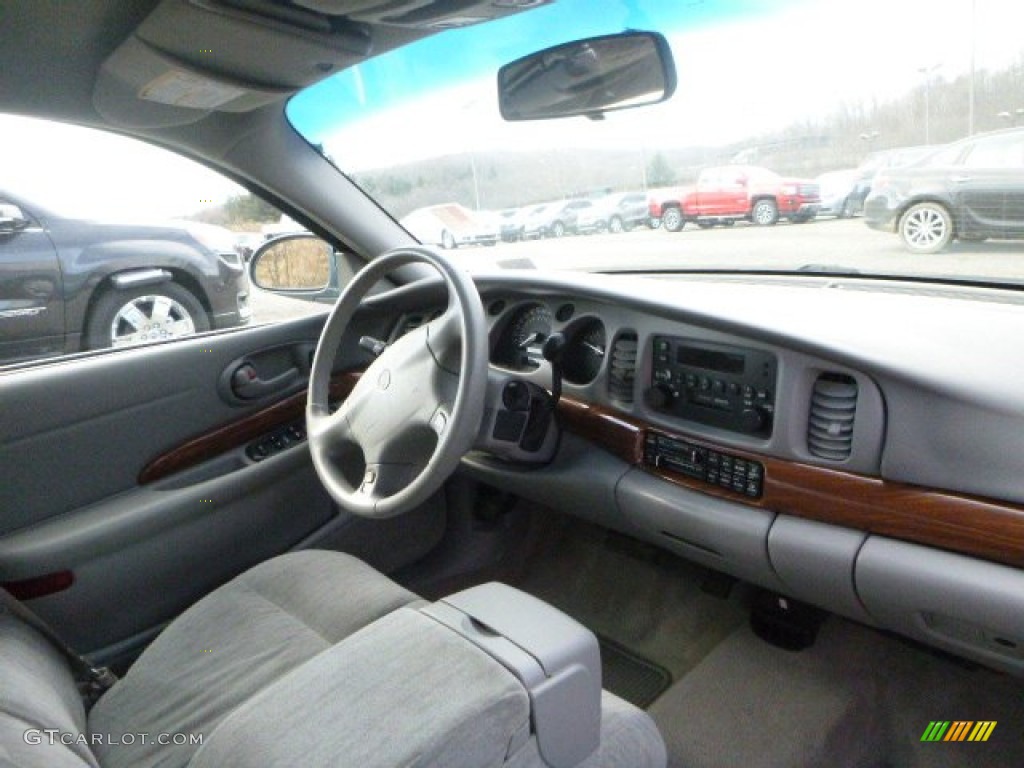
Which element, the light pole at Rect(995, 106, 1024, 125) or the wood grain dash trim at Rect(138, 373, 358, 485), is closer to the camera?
the light pole at Rect(995, 106, 1024, 125)

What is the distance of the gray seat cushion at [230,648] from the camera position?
56.2 inches

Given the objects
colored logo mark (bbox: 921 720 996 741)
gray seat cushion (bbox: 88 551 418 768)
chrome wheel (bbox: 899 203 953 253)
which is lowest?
colored logo mark (bbox: 921 720 996 741)

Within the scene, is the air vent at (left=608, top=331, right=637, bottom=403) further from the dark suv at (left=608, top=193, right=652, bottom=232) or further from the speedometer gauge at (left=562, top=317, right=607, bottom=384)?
the dark suv at (left=608, top=193, right=652, bottom=232)

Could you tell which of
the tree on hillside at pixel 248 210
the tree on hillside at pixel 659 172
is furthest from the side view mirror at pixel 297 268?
the tree on hillside at pixel 659 172

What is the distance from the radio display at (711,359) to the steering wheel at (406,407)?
1.79ft

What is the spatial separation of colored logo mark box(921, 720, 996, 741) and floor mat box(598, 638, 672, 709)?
0.69 metres

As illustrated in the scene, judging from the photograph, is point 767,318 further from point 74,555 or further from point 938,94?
point 74,555

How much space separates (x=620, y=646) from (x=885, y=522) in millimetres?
1182

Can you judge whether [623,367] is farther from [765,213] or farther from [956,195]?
[956,195]

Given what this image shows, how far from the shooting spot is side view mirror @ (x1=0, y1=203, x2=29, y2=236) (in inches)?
87.0

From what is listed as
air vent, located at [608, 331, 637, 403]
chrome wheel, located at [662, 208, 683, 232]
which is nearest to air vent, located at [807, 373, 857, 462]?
air vent, located at [608, 331, 637, 403]

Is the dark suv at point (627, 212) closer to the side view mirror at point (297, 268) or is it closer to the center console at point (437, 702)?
the side view mirror at point (297, 268)

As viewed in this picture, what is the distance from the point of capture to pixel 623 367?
2.11 m

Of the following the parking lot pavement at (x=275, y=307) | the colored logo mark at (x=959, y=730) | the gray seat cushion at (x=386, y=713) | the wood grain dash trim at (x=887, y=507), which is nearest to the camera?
the gray seat cushion at (x=386, y=713)
